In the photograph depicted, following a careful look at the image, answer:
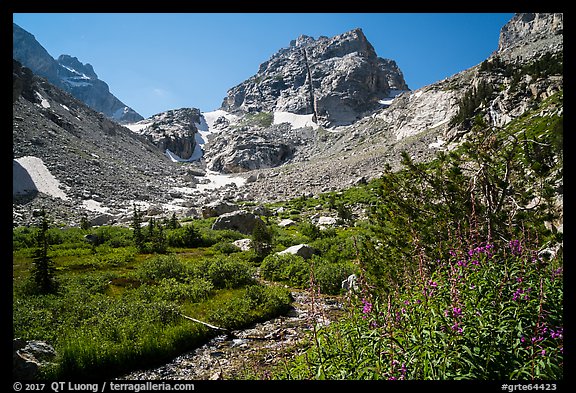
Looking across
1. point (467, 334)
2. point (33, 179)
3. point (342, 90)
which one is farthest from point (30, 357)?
point (342, 90)

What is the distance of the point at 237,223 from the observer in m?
29.8

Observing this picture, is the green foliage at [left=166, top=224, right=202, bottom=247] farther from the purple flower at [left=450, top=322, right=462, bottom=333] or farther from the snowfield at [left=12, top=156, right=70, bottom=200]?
the snowfield at [left=12, top=156, right=70, bottom=200]

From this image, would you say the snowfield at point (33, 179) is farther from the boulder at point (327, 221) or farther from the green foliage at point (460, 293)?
the green foliage at point (460, 293)

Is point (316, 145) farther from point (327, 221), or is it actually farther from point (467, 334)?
point (467, 334)

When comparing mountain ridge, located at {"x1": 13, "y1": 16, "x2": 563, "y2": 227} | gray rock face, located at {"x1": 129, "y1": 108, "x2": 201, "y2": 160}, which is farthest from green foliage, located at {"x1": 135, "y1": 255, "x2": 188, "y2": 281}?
gray rock face, located at {"x1": 129, "y1": 108, "x2": 201, "y2": 160}

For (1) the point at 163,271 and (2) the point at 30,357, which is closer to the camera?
(2) the point at 30,357

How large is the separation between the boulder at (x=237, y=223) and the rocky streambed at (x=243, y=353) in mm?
20091

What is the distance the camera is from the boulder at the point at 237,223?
2927 centimetres

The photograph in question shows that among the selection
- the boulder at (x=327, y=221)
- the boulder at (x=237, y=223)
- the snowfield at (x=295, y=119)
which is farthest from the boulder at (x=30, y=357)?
the snowfield at (x=295, y=119)

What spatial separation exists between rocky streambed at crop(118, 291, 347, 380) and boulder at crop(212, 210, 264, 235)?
20091 millimetres

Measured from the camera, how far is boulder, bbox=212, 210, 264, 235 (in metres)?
29.3

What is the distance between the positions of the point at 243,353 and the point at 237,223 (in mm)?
22627

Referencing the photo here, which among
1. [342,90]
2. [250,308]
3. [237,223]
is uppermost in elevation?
[342,90]
